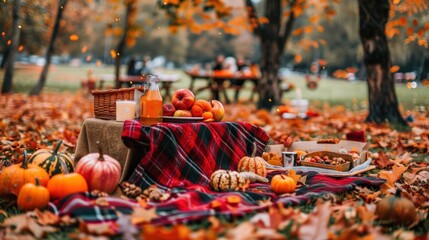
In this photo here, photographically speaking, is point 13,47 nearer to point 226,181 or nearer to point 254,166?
point 254,166

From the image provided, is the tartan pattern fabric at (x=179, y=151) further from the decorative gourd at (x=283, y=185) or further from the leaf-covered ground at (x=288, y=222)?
the leaf-covered ground at (x=288, y=222)

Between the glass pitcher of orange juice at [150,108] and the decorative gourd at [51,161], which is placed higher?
the glass pitcher of orange juice at [150,108]

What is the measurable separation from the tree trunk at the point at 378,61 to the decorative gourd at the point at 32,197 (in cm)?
734

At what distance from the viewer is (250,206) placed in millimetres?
3732

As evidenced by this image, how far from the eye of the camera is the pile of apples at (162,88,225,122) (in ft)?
16.2

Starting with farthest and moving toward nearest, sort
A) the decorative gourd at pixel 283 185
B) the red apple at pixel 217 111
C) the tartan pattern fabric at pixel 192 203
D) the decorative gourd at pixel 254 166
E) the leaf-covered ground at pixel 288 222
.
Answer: the red apple at pixel 217 111
the decorative gourd at pixel 254 166
the decorative gourd at pixel 283 185
the tartan pattern fabric at pixel 192 203
the leaf-covered ground at pixel 288 222

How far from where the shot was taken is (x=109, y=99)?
4.76 metres

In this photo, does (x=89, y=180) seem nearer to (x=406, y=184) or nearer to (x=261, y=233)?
(x=261, y=233)

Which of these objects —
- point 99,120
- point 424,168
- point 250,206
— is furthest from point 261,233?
point 424,168

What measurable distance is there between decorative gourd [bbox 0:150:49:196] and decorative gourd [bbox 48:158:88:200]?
166mm

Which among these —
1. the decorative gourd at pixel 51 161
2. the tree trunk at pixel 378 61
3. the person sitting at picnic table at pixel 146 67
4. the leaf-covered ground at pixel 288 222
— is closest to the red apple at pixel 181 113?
the decorative gourd at pixel 51 161

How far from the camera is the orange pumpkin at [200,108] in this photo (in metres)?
4.98

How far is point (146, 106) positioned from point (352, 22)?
98.8 ft

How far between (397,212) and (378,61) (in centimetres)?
661
